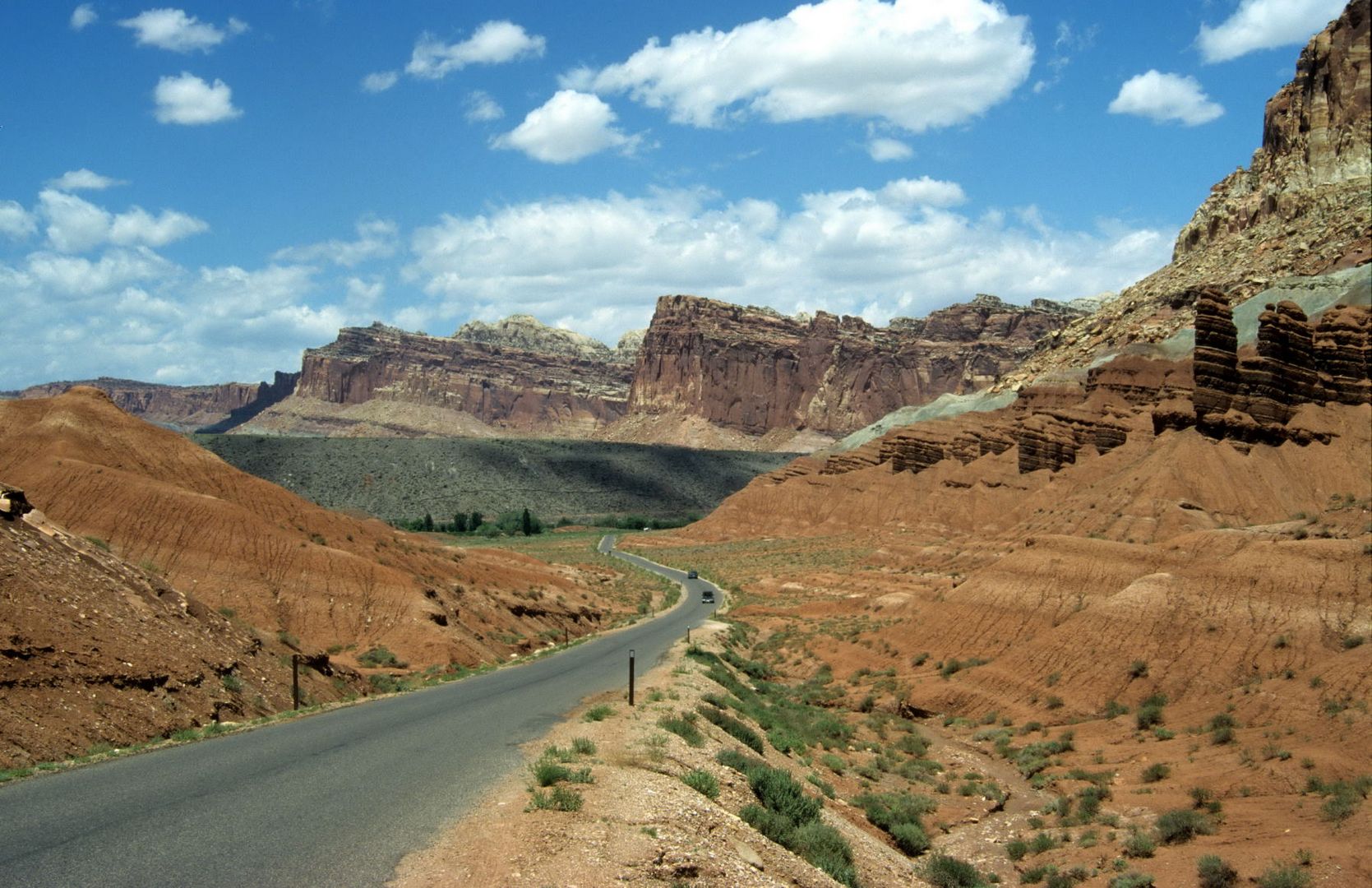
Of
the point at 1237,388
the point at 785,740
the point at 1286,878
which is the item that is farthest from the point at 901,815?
the point at 1237,388

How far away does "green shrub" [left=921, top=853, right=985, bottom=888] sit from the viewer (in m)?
16.4

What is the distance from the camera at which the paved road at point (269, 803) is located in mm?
8875

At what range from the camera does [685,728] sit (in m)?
16.8

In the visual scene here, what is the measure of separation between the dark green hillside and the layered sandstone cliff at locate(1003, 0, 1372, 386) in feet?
220

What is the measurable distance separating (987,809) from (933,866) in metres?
6.05

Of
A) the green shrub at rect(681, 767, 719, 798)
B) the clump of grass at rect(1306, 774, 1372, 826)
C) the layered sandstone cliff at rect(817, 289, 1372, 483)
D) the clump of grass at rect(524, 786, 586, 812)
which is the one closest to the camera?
the clump of grass at rect(524, 786, 586, 812)

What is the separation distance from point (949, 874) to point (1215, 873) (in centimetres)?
375

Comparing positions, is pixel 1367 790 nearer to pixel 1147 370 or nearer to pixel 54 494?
pixel 54 494

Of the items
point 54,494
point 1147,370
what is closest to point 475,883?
point 54,494

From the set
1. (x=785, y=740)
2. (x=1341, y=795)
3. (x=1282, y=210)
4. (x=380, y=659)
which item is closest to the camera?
(x=1341, y=795)

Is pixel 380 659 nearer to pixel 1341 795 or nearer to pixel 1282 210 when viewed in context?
pixel 1341 795

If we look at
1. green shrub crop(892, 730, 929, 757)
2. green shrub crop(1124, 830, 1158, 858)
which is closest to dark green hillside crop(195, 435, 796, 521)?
green shrub crop(892, 730, 929, 757)

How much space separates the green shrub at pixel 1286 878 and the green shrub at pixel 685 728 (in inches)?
314

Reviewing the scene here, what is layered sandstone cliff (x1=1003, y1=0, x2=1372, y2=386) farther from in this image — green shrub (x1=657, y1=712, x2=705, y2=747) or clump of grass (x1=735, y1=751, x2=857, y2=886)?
clump of grass (x1=735, y1=751, x2=857, y2=886)
